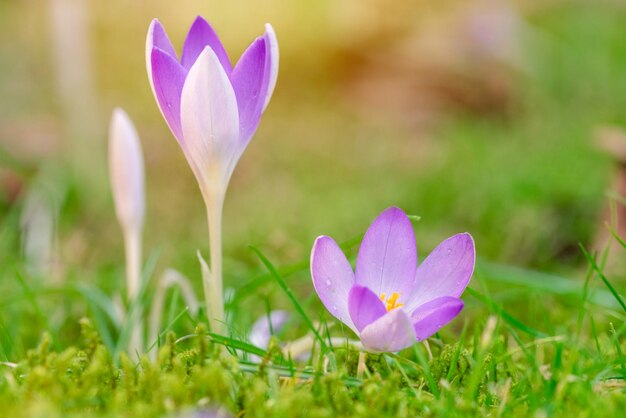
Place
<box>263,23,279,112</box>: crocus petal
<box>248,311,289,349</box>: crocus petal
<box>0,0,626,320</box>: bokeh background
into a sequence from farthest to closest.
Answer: <box>0,0,626,320</box>: bokeh background
<box>248,311,289,349</box>: crocus petal
<box>263,23,279,112</box>: crocus petal

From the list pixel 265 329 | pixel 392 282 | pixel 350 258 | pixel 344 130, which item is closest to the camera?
pixel 392 282

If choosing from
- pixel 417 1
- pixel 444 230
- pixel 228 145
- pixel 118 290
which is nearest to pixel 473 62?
pixel 417 1

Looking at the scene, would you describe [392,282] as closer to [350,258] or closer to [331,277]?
[331,277]

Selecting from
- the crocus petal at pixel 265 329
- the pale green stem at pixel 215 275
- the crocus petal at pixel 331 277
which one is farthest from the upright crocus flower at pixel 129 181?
the crocus petal at pixel 331 277

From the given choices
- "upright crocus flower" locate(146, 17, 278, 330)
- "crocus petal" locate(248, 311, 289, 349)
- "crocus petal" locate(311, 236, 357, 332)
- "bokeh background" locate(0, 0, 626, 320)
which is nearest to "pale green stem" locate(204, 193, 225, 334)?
"upright crocus flower" locate(146, 17, 278, 330)

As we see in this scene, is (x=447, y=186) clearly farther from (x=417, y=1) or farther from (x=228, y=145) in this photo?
(x=417, y=1)

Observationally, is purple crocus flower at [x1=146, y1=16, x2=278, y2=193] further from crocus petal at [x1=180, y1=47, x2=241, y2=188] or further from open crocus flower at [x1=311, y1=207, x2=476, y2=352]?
open crocus flower at [x1=311, y1=207, x2=476, y2=352]

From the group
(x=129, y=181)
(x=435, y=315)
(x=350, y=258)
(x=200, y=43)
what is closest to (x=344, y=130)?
(x=350, y=258)
